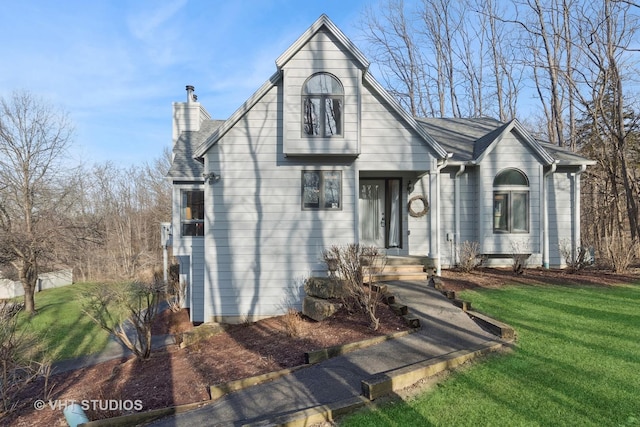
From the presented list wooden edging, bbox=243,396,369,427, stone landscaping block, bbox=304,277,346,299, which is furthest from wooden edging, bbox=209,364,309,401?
stone landscaping block, bbox=304,277,346,299

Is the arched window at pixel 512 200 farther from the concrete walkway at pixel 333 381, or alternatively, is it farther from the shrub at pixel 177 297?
the shrub at pixel 177 297

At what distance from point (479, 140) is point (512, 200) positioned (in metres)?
2.33

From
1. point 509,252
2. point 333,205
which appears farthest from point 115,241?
point 509,252

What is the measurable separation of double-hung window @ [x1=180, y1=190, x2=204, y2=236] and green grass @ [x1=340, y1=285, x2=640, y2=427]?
8.20 metres

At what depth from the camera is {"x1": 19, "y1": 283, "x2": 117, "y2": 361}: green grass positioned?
10.4 m

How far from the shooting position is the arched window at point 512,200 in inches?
427

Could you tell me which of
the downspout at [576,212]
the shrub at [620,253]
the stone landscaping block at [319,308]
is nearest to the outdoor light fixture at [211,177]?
the stone landscaping block at [319,308]

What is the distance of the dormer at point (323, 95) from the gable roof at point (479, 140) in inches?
175

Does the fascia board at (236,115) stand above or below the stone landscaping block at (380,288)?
above

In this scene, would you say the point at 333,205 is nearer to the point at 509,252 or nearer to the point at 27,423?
the point at 509,252

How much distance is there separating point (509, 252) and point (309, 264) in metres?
6.49

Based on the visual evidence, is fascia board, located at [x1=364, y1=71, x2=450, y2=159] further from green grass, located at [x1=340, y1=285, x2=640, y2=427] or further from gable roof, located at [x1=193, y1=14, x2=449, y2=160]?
green grass, located at [x1=340, y1=285, x2=640, y2=427]

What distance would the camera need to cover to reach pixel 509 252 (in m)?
10.8

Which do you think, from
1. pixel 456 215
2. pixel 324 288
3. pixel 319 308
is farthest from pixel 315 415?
pixel 456 215
